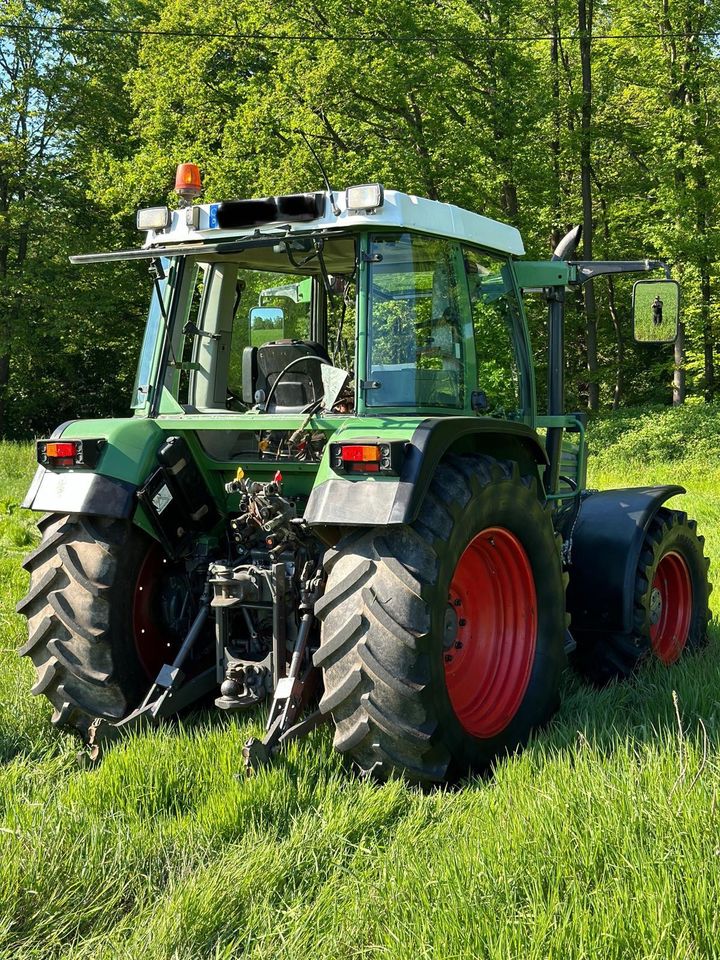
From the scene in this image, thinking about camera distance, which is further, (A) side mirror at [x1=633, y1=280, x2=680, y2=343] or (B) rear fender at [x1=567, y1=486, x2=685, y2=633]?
(B) rear fender at [x1=567, y1=486, x2=685, y2=633]

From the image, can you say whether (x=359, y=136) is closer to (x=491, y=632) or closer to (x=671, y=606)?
(x=671, y=606)

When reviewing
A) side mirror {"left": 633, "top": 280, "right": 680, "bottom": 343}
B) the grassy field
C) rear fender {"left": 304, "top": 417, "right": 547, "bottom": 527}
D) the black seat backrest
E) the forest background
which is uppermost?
the forest background

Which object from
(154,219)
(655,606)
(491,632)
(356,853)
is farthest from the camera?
(655,606)

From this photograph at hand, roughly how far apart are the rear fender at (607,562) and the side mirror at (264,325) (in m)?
1.91

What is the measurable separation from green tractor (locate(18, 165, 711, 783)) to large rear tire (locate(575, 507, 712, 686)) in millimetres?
45

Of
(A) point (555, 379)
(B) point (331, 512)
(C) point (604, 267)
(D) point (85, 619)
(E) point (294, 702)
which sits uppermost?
(C) point (604, 267)

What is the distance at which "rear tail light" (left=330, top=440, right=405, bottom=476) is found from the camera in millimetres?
3463

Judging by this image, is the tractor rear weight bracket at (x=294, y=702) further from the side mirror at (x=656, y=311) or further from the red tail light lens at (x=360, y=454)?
the side mirror at (x=656, y=311)

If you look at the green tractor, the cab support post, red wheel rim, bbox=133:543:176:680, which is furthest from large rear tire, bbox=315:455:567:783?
the cab support post

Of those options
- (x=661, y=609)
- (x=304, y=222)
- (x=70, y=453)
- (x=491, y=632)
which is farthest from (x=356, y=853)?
(x=661, y=609)

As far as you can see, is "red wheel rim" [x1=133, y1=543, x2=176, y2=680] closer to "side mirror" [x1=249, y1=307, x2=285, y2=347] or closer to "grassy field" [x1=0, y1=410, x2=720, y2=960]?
"grassy field" [x1=0, y1=410, x2=720, y2=960]

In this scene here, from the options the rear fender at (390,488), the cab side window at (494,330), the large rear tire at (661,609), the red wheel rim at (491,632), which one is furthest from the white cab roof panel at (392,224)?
the large rear tire at (661,609)

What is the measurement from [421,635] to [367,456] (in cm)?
65

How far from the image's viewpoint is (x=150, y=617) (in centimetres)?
442
